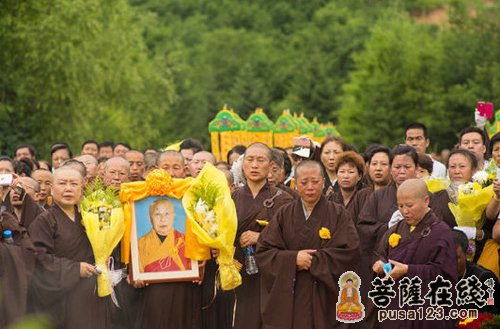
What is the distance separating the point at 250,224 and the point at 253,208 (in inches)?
6.2

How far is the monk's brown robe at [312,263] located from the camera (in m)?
10.3

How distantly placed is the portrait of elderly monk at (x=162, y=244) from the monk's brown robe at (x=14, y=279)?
115 centimetres

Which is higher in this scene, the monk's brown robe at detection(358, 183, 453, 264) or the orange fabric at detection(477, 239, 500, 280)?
the monk's brown robe at detection(358, 183, 453, 264)

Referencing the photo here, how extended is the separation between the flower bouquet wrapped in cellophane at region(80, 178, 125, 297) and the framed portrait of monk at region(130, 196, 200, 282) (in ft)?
0.74

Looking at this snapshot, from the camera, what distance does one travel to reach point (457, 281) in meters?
10.1

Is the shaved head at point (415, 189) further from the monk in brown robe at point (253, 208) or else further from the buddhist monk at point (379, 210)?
the monk in brown robe at point (253, 208)

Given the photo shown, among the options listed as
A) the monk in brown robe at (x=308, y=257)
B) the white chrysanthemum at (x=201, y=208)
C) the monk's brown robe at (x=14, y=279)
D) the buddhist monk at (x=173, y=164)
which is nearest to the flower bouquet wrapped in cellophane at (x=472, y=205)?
the monk in brown robe at (x=308, y=257)

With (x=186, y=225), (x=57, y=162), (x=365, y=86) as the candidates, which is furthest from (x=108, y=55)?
(x=186, y=225)

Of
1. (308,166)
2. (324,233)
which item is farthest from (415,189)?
(308,166)

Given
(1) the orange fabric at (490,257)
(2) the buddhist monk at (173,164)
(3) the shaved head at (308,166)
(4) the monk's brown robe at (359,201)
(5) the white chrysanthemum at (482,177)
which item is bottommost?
(1) the orange fabric at (490,257)

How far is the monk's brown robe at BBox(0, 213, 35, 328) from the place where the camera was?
33.6 feet

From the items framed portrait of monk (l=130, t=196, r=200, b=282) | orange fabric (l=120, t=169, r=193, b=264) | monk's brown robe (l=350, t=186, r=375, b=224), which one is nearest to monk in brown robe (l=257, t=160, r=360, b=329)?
framed portrait of monk (l=130, t=196, r=200, b=282)

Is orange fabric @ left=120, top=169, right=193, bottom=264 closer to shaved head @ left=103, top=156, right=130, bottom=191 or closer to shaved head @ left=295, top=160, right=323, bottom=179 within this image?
shaved head @ left=295, top=160, right=323, bottom=179

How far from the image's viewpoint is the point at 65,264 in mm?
10547
